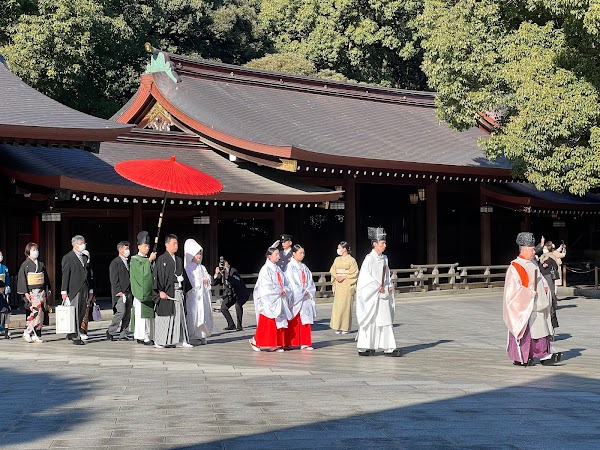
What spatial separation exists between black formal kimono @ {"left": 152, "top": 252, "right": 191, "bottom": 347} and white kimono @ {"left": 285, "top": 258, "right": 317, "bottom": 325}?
5.35ft

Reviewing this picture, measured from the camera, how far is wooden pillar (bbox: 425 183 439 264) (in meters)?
27.2

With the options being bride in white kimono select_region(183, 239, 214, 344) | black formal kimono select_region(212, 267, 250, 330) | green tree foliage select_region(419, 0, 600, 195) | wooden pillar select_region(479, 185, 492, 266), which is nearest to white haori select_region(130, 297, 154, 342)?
bride in white kimono select_region(183, 239, 214, 344)

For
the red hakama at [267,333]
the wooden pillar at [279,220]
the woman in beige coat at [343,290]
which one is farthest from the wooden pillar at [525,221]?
the red hakama at [267,333]

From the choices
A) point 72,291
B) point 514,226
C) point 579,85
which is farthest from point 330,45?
A: point 72,291

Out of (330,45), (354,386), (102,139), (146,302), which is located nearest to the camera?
(354,386)

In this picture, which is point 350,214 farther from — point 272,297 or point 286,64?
point 286,64

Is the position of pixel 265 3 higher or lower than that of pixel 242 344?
higher

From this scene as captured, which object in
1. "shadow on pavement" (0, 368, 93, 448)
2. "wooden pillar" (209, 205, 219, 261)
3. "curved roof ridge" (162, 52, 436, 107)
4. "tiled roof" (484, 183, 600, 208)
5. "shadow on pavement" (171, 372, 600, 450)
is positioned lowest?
"shadow on pavement" (171, 372, 600, 450)

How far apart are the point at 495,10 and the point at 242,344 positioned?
1248cm

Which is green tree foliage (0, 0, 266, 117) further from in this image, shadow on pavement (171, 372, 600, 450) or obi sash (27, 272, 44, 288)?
Answer: shadow on pavement (171, 372, 600, 450)

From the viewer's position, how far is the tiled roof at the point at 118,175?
64.3 ft

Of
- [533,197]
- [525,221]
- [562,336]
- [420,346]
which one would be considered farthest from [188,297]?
[525,221]

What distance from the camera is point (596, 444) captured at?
278 inches

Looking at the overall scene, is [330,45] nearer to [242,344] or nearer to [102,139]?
[102,139]
